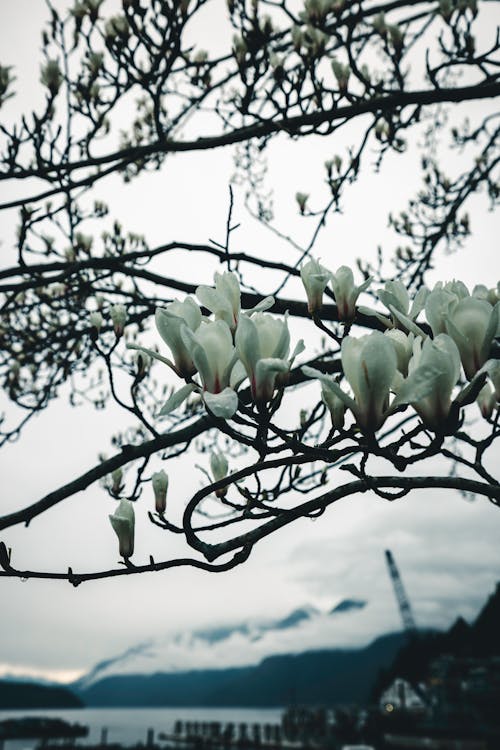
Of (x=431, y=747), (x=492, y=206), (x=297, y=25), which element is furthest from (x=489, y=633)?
(x=297, y=25)

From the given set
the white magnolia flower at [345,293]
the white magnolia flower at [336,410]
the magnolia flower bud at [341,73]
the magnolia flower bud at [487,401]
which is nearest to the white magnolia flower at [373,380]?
the white magnolia flower at [336,410]

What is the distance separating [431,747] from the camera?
16.7m

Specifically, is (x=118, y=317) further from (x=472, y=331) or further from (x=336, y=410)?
(x=472, y=331)

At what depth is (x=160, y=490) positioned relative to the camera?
1.70 m

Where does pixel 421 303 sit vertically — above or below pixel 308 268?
below

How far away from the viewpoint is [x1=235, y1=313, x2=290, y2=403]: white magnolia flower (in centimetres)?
103

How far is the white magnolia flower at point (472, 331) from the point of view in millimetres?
1032

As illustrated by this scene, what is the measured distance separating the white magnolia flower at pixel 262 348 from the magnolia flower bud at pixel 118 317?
59.2 inches

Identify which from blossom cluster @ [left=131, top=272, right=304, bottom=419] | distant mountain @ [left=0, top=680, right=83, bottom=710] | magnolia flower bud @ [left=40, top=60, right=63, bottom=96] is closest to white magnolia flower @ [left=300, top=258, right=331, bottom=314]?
blossom cluster @ [left=131, top=272, right=304, bottom=419]

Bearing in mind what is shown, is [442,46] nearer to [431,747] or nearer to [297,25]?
[297,25]

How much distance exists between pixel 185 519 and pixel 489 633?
133 feet


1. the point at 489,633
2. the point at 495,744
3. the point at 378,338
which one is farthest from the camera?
the point at 489,633

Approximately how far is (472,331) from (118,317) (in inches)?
69.2

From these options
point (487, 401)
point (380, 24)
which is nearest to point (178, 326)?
point (487, 401)
